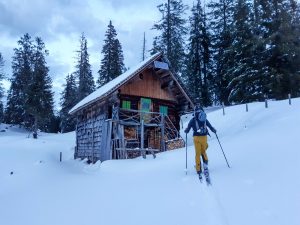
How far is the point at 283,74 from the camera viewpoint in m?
30.2

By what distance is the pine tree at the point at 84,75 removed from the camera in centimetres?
4800

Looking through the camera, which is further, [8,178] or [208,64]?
A: [208,64]

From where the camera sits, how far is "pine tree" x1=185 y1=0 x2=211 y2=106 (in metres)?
42.8

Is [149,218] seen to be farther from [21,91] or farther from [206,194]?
[21,91]

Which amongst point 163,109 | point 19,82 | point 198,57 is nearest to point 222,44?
point 198,57

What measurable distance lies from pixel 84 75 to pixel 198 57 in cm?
1796

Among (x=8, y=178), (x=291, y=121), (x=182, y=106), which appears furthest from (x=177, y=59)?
(x=8, y=178)

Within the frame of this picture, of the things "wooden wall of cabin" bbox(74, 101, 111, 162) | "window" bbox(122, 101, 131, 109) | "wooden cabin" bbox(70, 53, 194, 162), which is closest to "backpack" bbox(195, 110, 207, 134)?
"wooden cabin" bbox(70, 53, 194, 162)

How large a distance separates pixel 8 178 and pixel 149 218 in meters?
11.4

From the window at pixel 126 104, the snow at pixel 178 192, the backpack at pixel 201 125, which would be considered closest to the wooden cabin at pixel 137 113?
the window at pixel 126 104

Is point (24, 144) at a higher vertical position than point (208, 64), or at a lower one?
lower

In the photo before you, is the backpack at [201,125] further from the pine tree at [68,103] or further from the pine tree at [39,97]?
the pine tree at [68,103]

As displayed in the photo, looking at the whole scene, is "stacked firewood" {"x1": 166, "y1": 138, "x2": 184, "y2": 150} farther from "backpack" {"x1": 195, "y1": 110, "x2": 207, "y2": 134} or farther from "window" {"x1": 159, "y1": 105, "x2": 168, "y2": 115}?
"backpack" {"x1": 195, "y1": 110, "x2": 207, "y2": 134}

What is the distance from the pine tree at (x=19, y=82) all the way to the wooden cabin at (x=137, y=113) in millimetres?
29423
